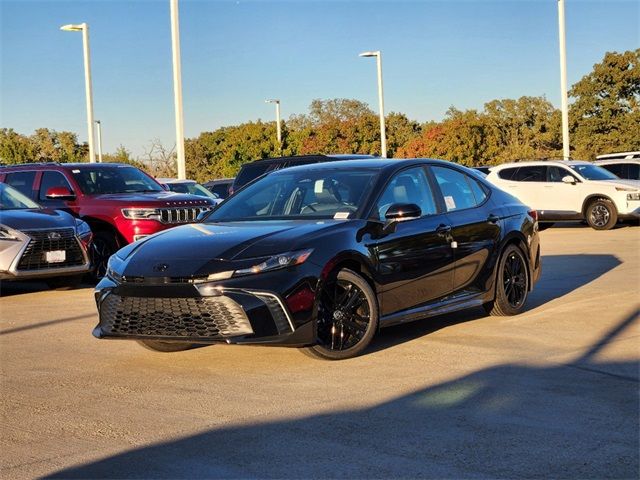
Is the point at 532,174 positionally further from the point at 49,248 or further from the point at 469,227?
the point at 469,227

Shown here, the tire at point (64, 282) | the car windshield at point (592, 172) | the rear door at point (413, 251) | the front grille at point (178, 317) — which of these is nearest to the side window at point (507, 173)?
the car windshield at point (592, 172)

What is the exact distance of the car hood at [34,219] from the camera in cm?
1189

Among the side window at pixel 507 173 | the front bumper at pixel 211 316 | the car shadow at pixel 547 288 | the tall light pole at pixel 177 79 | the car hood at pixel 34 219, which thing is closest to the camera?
the front bumper at pixel 211 316

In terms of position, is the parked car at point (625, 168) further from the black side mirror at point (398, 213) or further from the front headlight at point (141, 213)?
the black side mirror at point (398, 213)

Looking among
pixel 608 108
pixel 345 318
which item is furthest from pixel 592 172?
pixel 608 108

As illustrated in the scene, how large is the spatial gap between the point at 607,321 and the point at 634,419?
3.34 m

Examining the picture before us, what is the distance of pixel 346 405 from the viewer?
18.8ft

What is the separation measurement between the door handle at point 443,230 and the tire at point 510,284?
3.06 ft

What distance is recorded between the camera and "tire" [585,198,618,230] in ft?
71.2

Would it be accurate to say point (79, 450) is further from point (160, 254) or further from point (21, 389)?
point (160, 254)

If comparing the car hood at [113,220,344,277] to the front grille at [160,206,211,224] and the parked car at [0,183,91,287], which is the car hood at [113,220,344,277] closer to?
the parked car at [0,183,91,287]

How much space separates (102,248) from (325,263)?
299 inches

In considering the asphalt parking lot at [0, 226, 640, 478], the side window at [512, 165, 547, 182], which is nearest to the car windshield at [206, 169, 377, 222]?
Answer: the asphalt parking lot at [0, 226, 640, 478]

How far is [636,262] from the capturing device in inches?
539
